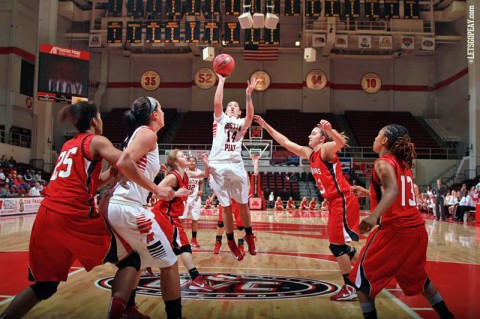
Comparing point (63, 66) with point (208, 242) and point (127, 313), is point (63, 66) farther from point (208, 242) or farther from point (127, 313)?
point (127, 313)

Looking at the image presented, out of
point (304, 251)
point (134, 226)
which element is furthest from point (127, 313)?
point (304, 251)

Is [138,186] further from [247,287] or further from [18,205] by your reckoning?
[18,205]

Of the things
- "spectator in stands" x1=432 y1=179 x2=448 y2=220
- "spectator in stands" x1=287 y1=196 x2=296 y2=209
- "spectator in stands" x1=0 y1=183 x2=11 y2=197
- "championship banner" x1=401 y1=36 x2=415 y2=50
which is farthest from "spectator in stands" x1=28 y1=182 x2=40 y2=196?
"championship banner" x1=401 y1=36 x2=415 y2=50

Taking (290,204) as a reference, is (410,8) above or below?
above

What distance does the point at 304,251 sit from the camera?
8.34 m

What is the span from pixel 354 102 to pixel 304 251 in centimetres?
2419

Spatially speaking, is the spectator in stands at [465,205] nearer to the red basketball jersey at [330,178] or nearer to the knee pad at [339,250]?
the red basketball jersey at [330,178]

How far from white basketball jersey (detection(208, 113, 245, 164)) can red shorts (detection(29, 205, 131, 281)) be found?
119 inches

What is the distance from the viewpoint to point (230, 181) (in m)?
6.05

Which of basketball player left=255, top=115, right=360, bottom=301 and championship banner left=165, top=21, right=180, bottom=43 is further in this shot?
championship banner left=165, top=21, right=180, bottom=43

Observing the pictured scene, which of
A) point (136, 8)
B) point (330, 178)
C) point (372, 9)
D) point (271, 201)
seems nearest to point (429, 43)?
point (372, 9)

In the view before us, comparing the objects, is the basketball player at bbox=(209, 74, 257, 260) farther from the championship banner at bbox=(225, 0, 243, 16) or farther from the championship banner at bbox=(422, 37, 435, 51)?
the championship banner at bbox=(422, 37, 435, 51)

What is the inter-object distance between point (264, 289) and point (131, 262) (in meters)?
2.09

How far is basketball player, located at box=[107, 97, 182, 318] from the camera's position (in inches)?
124
